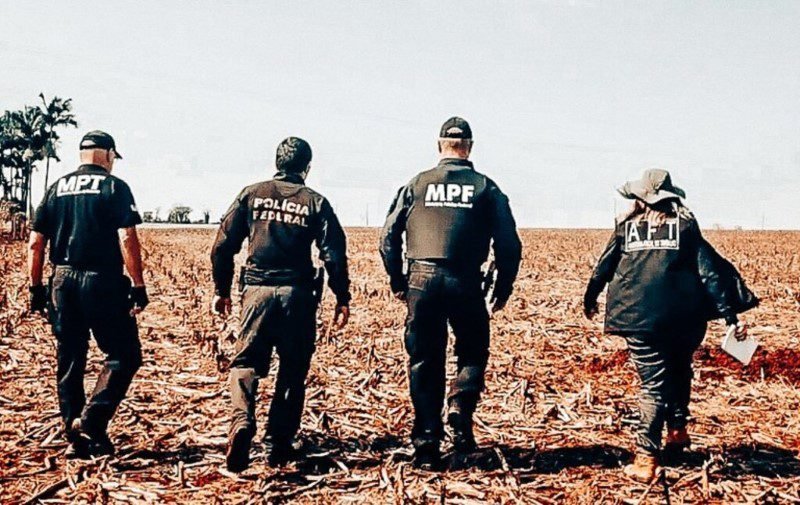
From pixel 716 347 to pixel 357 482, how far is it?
651 cm

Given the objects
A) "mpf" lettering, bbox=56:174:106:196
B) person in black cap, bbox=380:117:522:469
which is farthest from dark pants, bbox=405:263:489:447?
"mpf" lettering, bbox=56:174:106:196

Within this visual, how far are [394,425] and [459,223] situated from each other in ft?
6.87

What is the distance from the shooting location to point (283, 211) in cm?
555

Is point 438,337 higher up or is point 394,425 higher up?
point 438,337

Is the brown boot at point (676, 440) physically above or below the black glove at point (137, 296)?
below

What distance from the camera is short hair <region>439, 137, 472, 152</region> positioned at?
19.2ft

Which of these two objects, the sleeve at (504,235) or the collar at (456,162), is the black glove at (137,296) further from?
the sleeve at (504,235)

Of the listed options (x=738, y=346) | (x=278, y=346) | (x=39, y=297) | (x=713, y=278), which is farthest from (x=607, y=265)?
(x=39, y=297)

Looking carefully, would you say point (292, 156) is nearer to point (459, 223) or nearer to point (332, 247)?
point (332, 247)

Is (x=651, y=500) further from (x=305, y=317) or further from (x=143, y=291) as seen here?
(x=143, y=291)

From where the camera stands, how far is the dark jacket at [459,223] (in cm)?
566

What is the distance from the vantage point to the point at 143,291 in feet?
18.9

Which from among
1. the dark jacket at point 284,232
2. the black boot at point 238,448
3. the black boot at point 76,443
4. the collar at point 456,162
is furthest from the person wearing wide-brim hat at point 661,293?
the black boot at point 76,443

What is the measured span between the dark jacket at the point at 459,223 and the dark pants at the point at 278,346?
819mm
